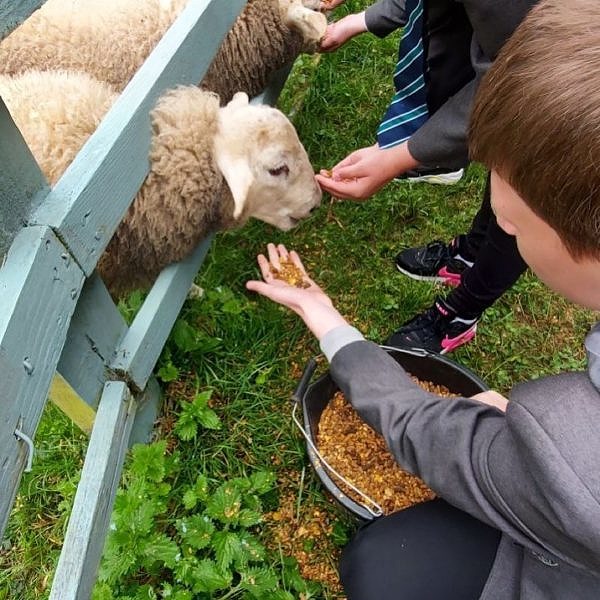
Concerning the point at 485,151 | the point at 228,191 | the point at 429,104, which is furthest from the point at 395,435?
the point at 429,104

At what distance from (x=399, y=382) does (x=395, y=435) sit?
137mm

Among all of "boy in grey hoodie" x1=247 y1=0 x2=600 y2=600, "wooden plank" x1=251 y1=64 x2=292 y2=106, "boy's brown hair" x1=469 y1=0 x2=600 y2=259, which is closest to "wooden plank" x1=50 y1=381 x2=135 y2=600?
"boy in grey hoodie" x1=247 y1=0 x2=600 y2=600

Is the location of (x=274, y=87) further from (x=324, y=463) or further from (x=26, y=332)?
(x=26, y=332)

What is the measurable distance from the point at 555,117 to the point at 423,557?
0.97m

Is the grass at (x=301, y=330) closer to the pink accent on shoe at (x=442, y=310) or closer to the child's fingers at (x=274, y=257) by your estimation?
the pink accent on shoe at (x=442, y=310)

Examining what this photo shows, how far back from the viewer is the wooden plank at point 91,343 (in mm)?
1395

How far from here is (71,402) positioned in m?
1.52

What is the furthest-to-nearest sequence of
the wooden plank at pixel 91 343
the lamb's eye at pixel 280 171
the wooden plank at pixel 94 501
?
the lamb's eye at pixel 280 171 → the wooden plank at pixel 91 343 → the wooden plank at pixel 94 501

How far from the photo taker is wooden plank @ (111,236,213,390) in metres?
1.65

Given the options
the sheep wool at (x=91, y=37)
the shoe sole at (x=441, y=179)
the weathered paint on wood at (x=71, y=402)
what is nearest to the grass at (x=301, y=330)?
the shoe sole at (x=441, y=179)

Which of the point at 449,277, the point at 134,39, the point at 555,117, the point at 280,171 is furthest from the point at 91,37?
the point at 555,117

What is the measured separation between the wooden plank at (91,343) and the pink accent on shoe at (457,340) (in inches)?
46.0

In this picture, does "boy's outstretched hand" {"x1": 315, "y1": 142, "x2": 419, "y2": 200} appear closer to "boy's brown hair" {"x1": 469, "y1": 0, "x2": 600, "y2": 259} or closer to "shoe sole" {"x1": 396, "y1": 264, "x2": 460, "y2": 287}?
"shoe sole" {"x1": 396, "y1": 264, "x2": 460, "y2": 287}

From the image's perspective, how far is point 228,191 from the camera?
1968 millimetres
